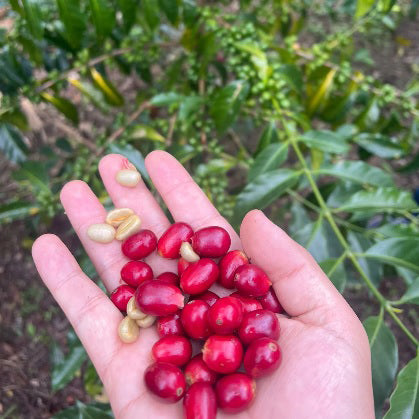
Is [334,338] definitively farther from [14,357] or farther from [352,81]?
[14,357]

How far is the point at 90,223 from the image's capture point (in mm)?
2293

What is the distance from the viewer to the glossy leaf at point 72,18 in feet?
6.50

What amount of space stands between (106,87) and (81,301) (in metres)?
1.40

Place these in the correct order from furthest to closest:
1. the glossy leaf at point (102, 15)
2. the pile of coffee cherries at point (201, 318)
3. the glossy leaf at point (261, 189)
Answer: the glossy leaf at point (261, 189), the glossy leaf at point (102, 15), the pile of coffee cherries at point (201, 318)

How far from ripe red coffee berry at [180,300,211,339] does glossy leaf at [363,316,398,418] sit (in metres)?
0.66

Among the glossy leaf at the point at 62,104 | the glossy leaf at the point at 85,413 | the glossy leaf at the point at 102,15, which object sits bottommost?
the glossy leaf at the point at 85,413

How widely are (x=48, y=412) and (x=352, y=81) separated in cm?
298

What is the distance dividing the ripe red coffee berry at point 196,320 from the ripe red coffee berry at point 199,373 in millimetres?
118

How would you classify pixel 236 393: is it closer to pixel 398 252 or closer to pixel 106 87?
pixel 398 252

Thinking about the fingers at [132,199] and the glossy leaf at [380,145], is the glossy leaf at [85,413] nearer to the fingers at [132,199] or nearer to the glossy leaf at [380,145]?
the fingers at [132,199]

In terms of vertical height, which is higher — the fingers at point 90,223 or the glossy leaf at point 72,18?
the glossy leaf at point 72,18

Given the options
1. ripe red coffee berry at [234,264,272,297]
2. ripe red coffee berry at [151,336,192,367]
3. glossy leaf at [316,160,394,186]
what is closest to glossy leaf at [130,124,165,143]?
glossy leaf at [316,160,394,186]

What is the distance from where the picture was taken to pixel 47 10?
252 centimetres

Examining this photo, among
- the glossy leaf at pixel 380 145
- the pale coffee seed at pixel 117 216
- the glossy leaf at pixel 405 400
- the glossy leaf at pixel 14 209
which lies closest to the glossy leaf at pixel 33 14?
the pale coffee seed at pixel 117 216
